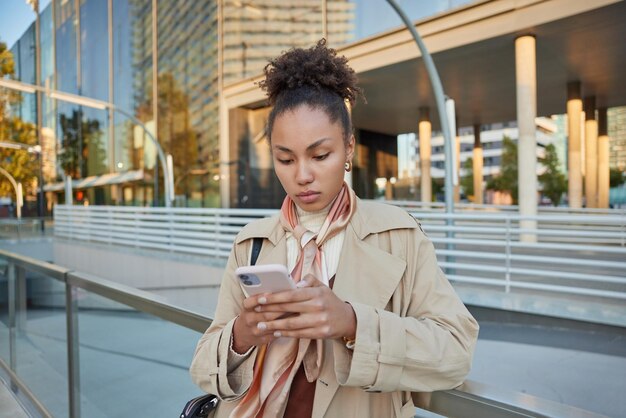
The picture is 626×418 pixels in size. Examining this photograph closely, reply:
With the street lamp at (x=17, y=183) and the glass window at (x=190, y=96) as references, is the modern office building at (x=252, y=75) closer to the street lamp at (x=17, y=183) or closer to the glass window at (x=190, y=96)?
the glass window at (x=190, y=96)

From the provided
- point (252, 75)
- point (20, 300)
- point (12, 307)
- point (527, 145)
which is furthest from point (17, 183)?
point (20, 300)

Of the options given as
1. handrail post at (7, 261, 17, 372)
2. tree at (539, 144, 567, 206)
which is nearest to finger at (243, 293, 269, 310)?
handrail post at (7, 261, 17, 372)

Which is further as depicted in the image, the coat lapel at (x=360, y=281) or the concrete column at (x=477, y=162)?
the concrete column at (x=477, y=162)

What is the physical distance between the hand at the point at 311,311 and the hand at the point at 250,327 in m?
0.01

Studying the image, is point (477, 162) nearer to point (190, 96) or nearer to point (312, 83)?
point (190, 96)

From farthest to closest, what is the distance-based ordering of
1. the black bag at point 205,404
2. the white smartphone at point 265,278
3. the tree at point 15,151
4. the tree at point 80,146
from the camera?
the tree at point 15,151 → the tree at point 80,146 → the black bag at point 205,404 → the white smartphone at point 265,278

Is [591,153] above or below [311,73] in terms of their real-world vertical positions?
above

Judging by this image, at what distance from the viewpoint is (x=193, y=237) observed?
13750 mm

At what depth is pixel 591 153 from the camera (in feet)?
74.2

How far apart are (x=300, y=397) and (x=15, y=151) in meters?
36.3

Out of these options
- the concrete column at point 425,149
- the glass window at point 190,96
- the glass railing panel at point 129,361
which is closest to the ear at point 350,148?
the glass railing panel at point 129,361

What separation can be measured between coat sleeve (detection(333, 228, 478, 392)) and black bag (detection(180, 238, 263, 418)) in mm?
387

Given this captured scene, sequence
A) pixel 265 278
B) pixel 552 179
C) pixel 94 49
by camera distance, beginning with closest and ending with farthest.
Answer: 1. pixel 265 278
2. pixel 94 49
3. pixel 552 179

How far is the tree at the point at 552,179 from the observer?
156ft
